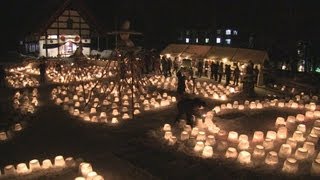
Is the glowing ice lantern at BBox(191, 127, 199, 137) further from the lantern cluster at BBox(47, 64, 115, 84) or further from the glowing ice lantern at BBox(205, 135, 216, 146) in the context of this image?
the lantern cluster at BBox(47, 64, 115, 84)

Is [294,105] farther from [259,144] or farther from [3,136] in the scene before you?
[3,136]

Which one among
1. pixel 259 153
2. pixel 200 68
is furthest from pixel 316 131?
pixel 200 68

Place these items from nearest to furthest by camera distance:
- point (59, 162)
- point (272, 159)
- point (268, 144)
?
point (59, 162), point (272, 159), point (268, 144)

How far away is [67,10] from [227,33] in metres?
29.2

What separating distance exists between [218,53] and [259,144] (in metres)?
14.0

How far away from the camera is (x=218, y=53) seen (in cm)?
2338

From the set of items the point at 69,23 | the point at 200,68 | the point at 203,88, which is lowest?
the point at 203,88

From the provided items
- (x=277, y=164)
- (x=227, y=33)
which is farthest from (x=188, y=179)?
(x=227, y=33)

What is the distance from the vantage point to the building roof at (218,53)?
2084 centimetres

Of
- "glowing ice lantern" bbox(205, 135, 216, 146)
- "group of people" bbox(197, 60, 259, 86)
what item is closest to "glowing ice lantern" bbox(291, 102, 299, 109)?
"group of people" bbox(197, 60, 259, 86)

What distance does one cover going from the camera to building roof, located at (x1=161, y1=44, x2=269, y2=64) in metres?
20.8

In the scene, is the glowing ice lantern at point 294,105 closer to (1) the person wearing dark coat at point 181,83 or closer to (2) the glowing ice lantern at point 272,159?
(1) the person wearing dark coat at point 181,83

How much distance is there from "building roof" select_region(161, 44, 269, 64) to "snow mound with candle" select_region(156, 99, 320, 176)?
840cm

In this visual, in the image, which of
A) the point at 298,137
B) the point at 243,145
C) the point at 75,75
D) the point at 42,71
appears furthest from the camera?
the point at 75,75
